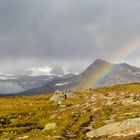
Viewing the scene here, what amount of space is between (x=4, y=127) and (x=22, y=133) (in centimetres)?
972

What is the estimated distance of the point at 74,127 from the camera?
222ft

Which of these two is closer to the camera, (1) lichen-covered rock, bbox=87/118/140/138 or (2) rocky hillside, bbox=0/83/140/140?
(1) lichen-covered rock, bbox=87/118/140/138

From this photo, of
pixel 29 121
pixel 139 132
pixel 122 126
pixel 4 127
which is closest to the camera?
pixel 139 132

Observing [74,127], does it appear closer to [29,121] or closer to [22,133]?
[22,133]

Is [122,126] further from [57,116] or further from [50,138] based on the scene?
[57,116]

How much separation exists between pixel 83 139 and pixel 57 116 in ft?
92.1

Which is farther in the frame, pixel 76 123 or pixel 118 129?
pixel 76 123

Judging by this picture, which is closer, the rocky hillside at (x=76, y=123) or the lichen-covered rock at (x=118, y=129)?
the lichen-covered rock at (x=118, y=129)

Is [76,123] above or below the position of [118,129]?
above

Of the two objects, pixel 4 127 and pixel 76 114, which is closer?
pixel 4 127

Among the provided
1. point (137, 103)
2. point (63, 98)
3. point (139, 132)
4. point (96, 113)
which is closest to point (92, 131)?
point (139, 132)

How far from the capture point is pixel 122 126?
58.5 m

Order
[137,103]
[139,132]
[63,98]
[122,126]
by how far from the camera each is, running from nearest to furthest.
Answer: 1. [139,132]
2. [122,126]
3. [137,103]
4. [63,98]

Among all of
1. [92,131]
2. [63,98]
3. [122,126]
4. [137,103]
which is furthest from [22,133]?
[63,98]
